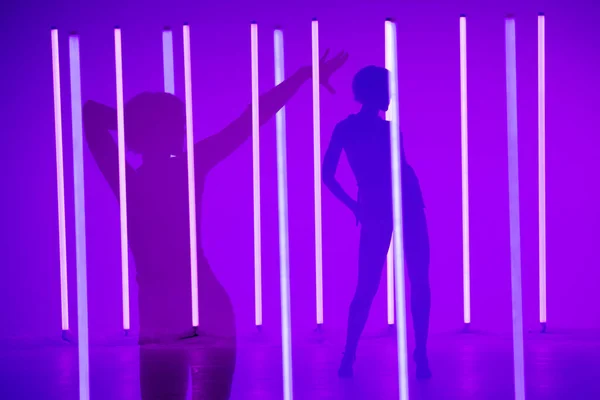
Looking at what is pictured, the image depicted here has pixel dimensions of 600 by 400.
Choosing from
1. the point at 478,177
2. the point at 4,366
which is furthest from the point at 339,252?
the point at 4,366

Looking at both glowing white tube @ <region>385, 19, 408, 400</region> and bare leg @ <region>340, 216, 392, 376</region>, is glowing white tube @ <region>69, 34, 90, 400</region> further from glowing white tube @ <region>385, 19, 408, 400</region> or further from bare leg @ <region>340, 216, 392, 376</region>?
bare leg @ <region>340, 216, 392, 376</region>

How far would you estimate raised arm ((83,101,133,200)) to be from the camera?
3021mm

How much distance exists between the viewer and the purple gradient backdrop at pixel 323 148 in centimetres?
604

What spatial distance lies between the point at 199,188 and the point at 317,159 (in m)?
1.39

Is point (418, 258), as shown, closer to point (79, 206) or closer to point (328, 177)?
point (328, 177)

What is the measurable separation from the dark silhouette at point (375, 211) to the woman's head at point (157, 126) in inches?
56.6

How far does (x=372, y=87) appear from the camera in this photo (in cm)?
454

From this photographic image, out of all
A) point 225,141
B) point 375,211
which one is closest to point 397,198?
point 225,141

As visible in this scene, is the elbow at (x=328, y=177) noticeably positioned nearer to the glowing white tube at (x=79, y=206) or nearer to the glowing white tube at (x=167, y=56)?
the glowing white tube at (x=167, y=56)

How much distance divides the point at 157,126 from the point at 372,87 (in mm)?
1900

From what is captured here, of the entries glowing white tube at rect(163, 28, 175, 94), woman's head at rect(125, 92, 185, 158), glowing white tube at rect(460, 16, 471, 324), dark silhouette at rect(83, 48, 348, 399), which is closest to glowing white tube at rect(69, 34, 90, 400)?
dark silhouette at rect(83, 48, 348, 399)

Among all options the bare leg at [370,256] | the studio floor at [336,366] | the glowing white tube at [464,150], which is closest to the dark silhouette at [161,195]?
the studio floor at [336,366]

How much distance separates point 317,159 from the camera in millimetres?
4492


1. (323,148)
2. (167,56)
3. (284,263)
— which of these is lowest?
(284,263)
